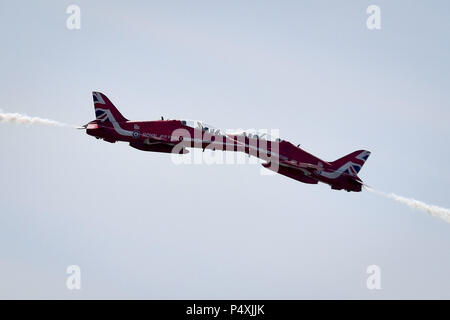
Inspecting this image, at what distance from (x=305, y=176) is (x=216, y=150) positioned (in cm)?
1003

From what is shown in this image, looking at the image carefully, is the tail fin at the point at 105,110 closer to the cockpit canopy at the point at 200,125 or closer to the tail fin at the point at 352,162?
the cockpit canopy at the point at 200,125

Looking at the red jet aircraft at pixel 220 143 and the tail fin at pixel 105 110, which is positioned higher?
the tail fin at pixel 105 110

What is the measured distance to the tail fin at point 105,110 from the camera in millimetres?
88688

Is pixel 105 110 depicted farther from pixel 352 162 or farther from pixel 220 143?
pixel 352 162

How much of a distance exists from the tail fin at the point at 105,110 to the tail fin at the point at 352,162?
74.1ft

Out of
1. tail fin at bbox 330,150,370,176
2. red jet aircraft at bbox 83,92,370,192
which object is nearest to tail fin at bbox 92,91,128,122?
red jet aircraft at bbox 83,92,370,192

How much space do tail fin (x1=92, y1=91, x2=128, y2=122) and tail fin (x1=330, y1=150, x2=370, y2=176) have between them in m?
22.6

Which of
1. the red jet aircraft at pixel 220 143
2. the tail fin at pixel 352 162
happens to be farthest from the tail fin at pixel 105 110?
the tail fin at pixel 352 162

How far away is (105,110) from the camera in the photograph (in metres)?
89.0

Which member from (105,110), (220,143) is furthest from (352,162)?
(105,110)

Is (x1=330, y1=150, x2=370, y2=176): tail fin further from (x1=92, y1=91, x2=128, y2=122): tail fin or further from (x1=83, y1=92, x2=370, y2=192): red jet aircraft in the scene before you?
(x1=92, y1=91, x2=128, y2=122): tail fin

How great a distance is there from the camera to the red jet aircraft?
88625mm

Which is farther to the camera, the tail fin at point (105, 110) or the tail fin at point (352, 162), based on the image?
the tail fin at point (352, 162)

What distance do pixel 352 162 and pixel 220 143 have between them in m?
14.7
